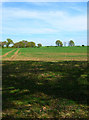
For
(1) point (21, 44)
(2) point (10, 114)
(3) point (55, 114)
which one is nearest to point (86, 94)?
(3) point (55, 114)

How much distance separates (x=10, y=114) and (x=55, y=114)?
1.41 meters

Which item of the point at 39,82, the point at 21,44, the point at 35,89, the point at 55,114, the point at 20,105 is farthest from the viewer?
the point at 21,44

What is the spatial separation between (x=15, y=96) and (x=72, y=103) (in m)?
2.33

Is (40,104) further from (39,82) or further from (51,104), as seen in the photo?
(39,82)

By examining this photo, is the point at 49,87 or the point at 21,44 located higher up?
the point at 21,44

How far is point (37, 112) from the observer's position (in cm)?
470

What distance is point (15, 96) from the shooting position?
6.08 meters

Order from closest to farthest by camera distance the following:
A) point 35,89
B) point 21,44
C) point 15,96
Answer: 1. point 15,96
2. point 35,89
3. point 21,44

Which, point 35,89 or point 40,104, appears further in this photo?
point 35,89

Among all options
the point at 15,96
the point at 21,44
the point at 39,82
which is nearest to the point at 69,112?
the point at 15,96

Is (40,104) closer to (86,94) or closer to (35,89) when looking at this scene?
(35,89)

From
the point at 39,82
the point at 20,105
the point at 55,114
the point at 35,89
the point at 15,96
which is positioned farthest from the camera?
the point at 39,82

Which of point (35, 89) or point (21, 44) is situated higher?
point (21, 44)

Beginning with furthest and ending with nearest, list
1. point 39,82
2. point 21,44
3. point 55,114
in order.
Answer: point 21,44
point 39,82
point 55,114
